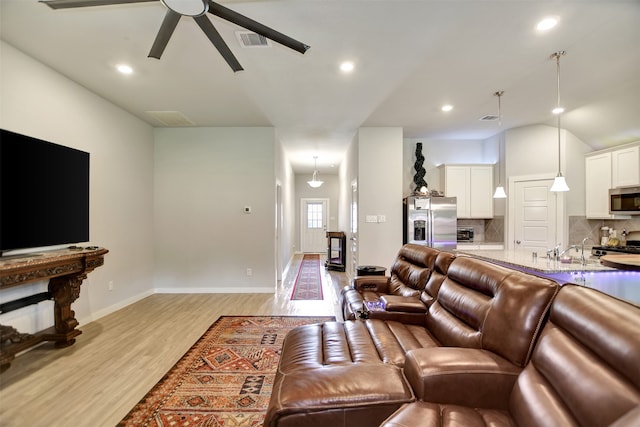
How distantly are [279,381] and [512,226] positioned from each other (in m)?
5.26

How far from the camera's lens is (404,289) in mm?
2781

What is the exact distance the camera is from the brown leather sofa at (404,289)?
2279mm

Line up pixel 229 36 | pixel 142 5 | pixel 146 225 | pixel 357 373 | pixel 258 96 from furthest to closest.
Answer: pixel 146 225
pixel 258 96
pixel 229 36
pixel 142 5
pixel 357 373

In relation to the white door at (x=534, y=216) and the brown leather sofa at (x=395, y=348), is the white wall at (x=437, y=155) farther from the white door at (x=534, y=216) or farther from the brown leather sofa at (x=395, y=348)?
the brown leather sofa at (x=395, y=348)

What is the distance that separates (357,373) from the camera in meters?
1.37

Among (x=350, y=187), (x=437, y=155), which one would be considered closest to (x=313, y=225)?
(x=350, y=187)

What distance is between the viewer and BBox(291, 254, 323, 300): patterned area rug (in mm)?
4574

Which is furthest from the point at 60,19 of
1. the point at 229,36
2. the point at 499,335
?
the point at 499,335

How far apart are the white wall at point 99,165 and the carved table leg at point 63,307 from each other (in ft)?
0.78

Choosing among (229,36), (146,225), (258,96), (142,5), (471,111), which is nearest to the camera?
(142,5)

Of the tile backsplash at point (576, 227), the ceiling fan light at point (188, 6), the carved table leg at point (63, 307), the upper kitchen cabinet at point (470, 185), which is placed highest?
the ceiling fan light at point (188, 6)

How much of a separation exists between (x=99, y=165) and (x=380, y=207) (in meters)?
4.10

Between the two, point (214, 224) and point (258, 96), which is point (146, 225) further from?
point (258, 96)

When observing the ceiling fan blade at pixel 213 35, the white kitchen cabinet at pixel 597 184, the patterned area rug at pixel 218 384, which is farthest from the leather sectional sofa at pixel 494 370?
the white kitchen cabinet at pixel 597 184
